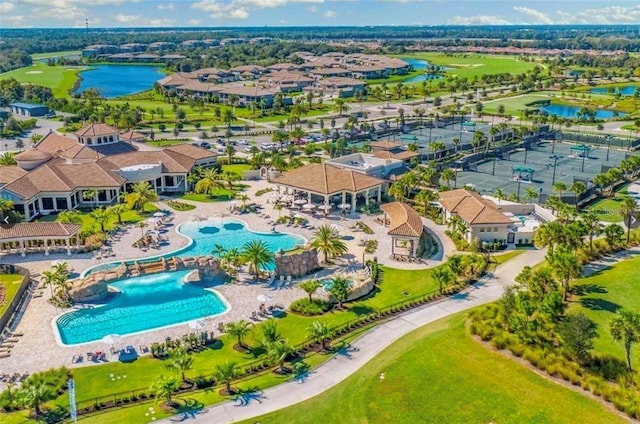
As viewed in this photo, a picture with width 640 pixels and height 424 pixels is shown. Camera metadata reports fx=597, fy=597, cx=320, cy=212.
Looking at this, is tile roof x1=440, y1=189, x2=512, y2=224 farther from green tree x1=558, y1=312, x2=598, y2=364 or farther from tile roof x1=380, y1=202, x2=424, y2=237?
A: green tree x1=558, y1=312, x2=598, y2=364

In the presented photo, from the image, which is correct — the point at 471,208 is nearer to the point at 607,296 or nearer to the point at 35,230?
the point at 607,296

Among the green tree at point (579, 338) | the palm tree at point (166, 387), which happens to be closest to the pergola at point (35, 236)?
the palm tree at point (166, 387)

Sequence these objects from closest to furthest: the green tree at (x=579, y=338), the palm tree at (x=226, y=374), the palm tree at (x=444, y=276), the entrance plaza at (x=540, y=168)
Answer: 1. the palm tree at (x=226, y=374)
2. the green tree at (x=579, y=338)
3. the palm tree at (x=444, y=276)
4. the entrance plaza at (x=540, y=168)

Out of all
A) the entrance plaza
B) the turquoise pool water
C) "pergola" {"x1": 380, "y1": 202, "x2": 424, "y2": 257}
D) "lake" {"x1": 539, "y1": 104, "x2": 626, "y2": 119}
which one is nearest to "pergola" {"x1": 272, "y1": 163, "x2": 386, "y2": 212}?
"pergola" {"x1": 380, "y1": 202, "x2": 424, "y2": 257}

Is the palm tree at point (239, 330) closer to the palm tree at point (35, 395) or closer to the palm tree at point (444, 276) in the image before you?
the palm tree at point (35, 395)

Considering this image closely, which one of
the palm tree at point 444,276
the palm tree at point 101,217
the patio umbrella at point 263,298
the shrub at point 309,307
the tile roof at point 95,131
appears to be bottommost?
the shrub at point 309,307

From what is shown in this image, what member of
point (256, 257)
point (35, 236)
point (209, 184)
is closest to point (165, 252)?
point (256, 257)
